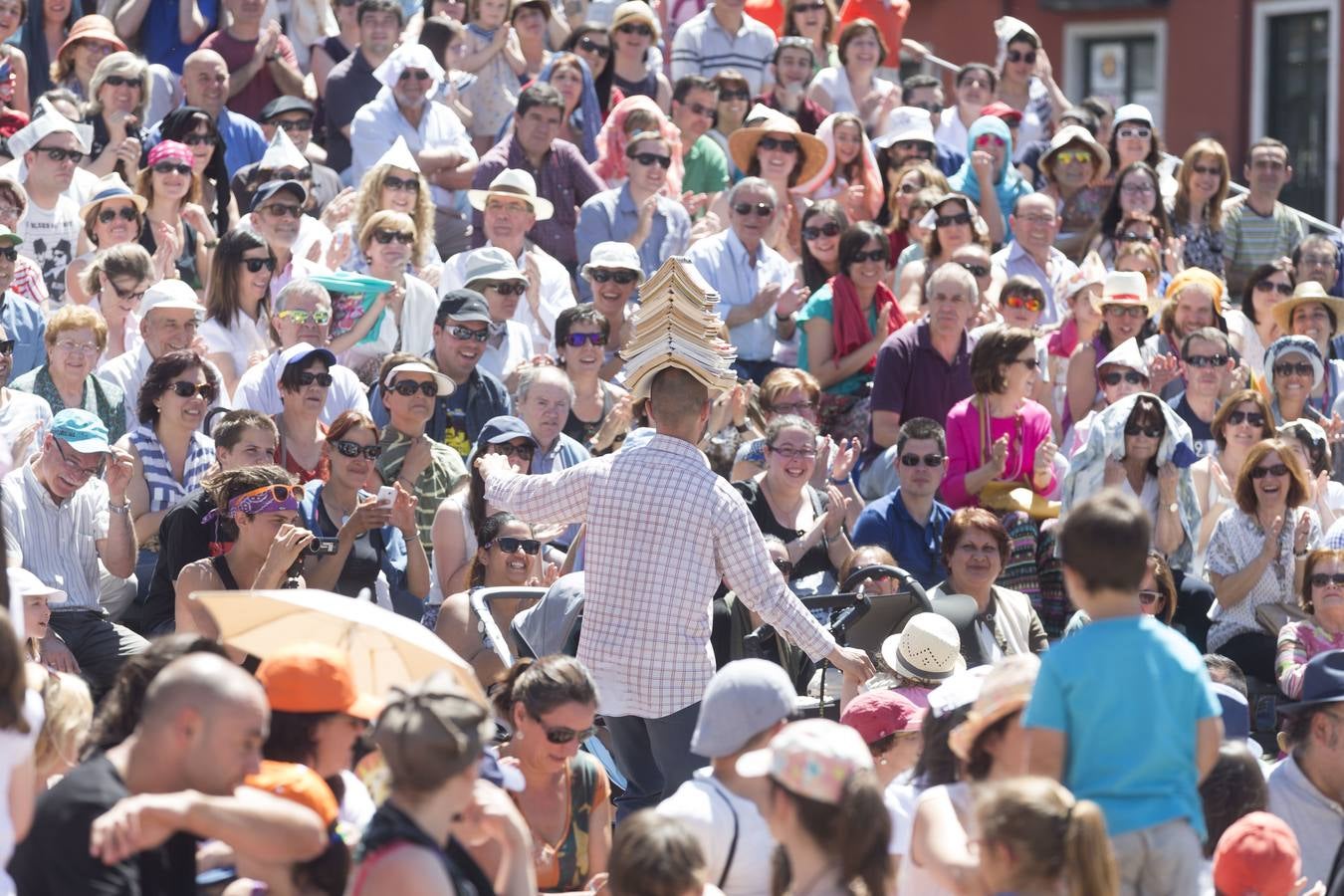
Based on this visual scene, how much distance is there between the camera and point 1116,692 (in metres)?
4.63

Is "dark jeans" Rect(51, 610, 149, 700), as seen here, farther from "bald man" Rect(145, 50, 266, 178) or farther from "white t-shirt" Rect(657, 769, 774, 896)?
"bald man" Rect(145, 50, 266, 178)

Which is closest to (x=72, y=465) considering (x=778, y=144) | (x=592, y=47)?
(x=778, y=144)

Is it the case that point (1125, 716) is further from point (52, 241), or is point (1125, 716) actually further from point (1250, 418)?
point (52, 241)

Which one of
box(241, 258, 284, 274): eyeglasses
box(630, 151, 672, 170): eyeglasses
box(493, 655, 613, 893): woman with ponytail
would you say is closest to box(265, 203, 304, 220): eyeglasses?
box(241, 258, 284, 274): eyeglasses

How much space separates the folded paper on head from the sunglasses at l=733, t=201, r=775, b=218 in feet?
15.1

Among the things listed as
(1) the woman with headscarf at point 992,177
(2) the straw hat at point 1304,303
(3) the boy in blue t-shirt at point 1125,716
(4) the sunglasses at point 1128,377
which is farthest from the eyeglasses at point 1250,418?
(3) the boy in blue t-shirt at point 1125,716

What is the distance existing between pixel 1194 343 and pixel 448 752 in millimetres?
7047

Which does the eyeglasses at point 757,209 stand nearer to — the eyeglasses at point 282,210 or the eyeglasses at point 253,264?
the eyeglasses at point 282,210

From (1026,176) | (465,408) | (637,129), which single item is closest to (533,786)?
(465,408)

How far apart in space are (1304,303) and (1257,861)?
6.81 meters

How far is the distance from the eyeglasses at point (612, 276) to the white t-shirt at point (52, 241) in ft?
8.58

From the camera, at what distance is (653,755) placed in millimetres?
6730

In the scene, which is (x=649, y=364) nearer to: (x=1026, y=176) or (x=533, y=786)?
(x=533, y=786)

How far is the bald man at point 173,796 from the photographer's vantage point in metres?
4.23
